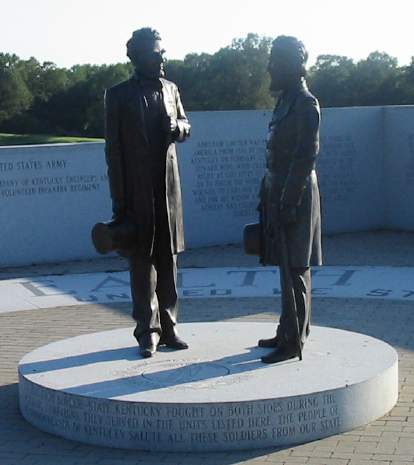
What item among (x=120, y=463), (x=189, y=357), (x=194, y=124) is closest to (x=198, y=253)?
(x=194, y=124)

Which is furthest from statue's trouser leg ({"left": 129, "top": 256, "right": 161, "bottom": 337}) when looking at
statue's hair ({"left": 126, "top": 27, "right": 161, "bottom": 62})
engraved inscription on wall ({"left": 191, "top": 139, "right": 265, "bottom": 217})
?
engraved inscription on wall ({"left": 191, "top": 139, "right": 265, "bottom": 217})

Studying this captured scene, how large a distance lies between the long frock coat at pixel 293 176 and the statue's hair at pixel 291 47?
145mm

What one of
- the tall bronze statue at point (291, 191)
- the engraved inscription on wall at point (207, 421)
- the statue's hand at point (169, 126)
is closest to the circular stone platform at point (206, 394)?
the engraved inscription on wall at point (207, 421)

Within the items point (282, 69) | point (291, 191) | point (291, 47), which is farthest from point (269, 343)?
point (291, 47)

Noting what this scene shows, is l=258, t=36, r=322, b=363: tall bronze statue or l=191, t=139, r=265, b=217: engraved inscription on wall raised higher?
l=258, t=36, r=322, b=363: tall bronze statue

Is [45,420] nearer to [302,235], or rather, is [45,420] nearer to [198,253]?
[302,235]

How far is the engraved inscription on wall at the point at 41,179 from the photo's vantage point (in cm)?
1269

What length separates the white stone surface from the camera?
10.3 m

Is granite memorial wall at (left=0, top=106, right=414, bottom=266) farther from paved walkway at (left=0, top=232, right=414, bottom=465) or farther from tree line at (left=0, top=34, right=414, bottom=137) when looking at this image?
tree line at (left=0, top=34, right=414, bottom=137)

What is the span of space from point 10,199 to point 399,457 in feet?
27.3

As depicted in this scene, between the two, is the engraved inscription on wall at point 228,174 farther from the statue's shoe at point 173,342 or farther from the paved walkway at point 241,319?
the statue's shoe at point 173,342

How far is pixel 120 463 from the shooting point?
214 inches

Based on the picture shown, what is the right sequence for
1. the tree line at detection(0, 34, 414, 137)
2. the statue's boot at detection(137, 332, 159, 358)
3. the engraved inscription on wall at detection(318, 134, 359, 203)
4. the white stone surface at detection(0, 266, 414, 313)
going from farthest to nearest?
the tree line at detection(0, 34, 414, 137) < the engraved inscription on wall at detection(318, 134, 359, 203) < the white stone surface at detection(0, 266, 414, 313) < the statue's boot at detection(137, 332, 159, 358)

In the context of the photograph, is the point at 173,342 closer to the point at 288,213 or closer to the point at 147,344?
the point at 147,344
